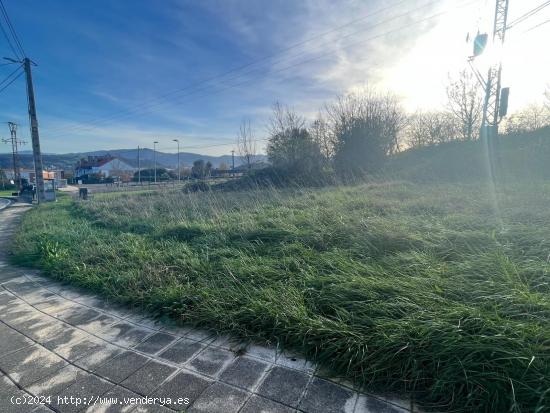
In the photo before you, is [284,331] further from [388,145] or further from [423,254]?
[388,145]

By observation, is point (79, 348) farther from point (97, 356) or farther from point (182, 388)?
point (182, 388)

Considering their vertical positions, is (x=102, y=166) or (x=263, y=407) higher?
(x=102, y=166)

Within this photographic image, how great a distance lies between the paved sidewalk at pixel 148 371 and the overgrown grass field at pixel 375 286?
0.59 feet

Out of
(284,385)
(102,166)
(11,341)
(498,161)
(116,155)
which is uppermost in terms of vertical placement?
(116,155)

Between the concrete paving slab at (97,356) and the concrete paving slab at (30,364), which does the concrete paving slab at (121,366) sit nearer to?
the concrete paving slab at (97,356)

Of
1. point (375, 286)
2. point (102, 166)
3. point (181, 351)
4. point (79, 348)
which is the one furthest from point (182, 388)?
point (102, 166)

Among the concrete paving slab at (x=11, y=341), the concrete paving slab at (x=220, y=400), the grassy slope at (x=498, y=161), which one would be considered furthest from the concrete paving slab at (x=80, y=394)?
the grassy slope at (x=498, y=161)

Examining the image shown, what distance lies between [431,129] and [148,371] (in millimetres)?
23603

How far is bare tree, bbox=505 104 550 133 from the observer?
50.9 ft

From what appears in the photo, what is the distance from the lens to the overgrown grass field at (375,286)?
1514 mm

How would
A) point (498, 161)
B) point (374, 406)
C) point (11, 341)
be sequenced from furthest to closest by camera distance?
point (498, 161) → point (11, 341) → point (374, 406)

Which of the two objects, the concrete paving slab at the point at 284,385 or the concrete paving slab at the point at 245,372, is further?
the concrete paving slab at the point at 245,372

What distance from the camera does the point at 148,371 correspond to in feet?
6.00

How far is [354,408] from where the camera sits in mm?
1455
